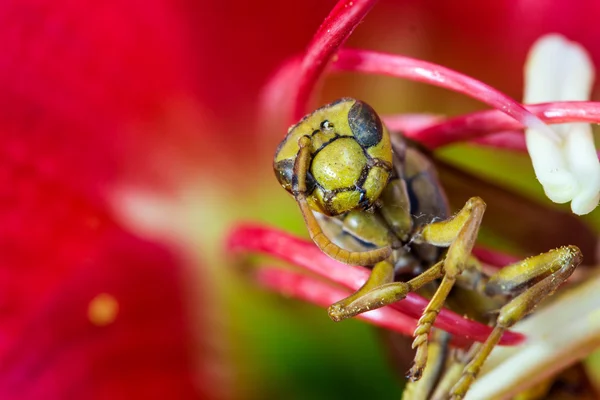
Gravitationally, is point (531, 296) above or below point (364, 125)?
below

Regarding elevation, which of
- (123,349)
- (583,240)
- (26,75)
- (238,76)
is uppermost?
(238,76)

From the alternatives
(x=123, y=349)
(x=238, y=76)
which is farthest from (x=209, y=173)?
(x=123, y=349)

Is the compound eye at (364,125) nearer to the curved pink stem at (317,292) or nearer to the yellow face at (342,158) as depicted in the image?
the yellow face at (342,158)

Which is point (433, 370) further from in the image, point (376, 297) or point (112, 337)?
point (112, 337)

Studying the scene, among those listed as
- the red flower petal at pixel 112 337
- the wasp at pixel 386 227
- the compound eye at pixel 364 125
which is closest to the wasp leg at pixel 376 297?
the wasp at pixel 386 227

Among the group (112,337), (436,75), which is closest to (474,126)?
(436,75)

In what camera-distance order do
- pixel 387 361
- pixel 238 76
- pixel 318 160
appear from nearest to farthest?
pixel 318 160 → pixel 387 361 → pixel 238 76

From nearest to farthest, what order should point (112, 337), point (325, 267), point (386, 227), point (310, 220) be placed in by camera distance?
point (310, 220)
point (386, 227)
point (325, 267)
point (112, 337)

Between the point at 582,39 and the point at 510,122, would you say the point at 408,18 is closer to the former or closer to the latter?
the point at 582,39
